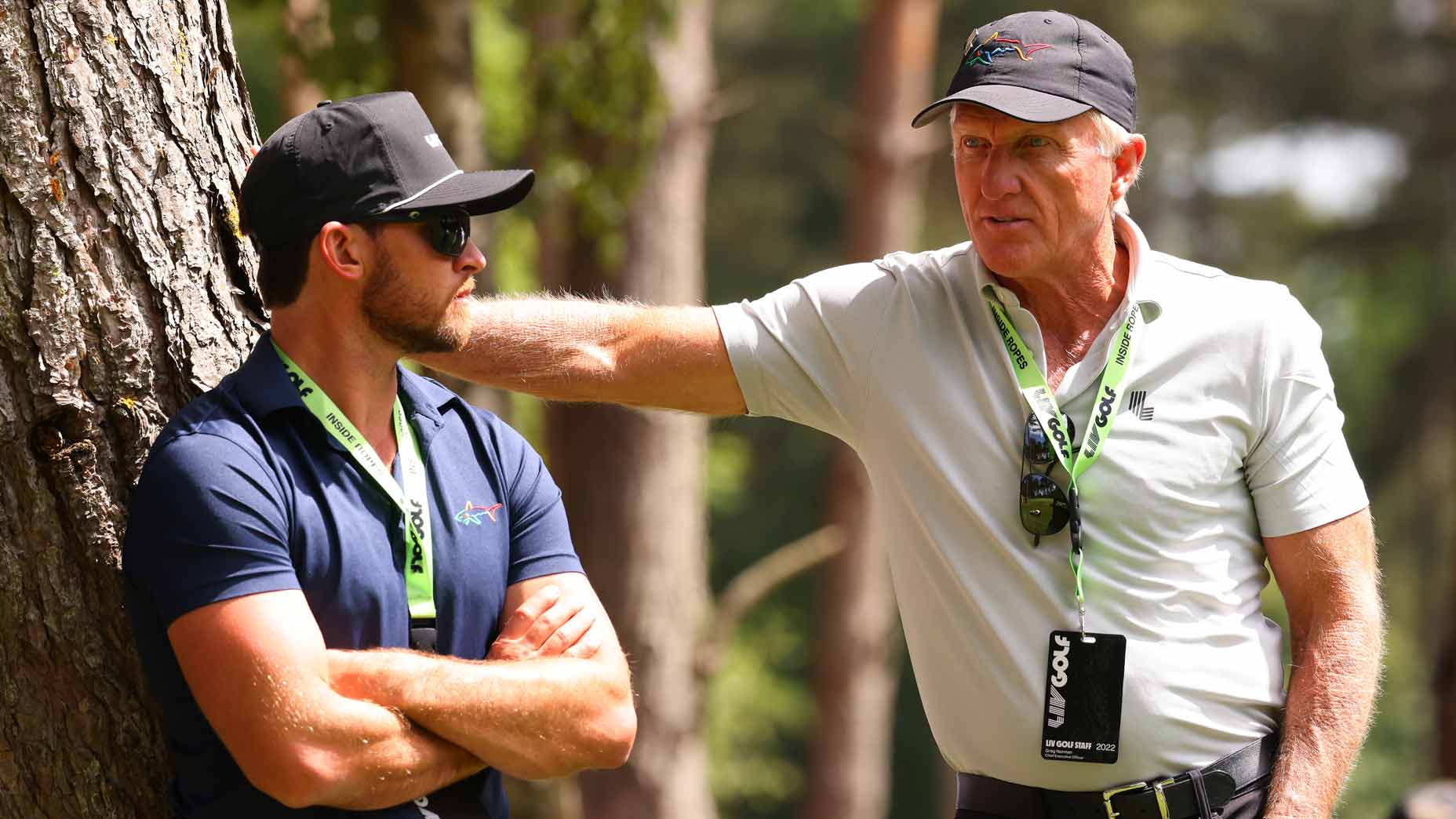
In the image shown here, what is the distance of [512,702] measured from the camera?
2.82m

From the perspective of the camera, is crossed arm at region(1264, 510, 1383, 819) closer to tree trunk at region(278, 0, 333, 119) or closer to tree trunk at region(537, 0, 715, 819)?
tree trunk at region(278, 0, 333, 119)

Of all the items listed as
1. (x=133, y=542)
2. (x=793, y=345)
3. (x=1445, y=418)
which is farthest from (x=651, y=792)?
(x=1445, y=418)

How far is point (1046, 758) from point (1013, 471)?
575 mm

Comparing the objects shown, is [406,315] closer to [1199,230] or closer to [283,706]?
[283,706]

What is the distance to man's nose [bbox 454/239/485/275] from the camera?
2949 mm

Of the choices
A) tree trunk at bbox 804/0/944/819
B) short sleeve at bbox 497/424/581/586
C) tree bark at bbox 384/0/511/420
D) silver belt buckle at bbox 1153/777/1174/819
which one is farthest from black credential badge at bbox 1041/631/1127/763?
tree trunk at bbox 804/0/944/819

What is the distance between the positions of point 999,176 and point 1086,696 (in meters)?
1.08

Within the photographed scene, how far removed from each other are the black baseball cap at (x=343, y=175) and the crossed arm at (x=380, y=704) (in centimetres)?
67

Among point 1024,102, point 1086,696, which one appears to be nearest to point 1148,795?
point 1086,696

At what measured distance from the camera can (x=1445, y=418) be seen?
26.2m

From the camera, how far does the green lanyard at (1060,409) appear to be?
3250mm

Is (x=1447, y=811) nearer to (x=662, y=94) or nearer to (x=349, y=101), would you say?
(x=349, y=101)

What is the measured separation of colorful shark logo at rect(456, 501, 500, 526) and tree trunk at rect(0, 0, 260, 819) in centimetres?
58

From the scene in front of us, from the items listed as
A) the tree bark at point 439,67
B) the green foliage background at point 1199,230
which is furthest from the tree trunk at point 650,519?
the green foliage background at point 1199,230
